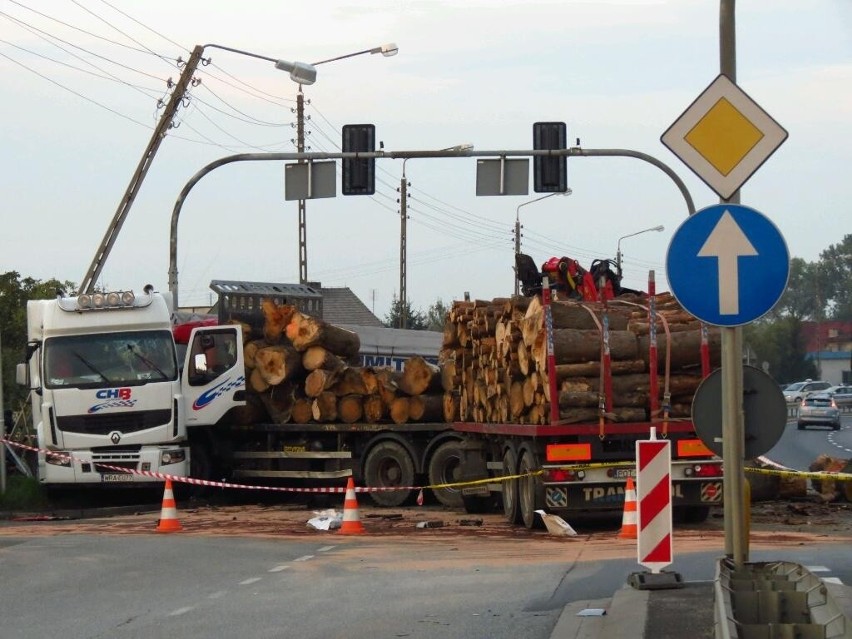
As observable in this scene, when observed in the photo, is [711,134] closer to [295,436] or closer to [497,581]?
[497,581]

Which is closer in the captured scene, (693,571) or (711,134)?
(711,134)

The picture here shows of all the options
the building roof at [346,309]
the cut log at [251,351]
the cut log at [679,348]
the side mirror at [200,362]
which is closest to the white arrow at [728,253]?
the cut log at [679,348]

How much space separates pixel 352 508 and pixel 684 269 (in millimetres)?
10380

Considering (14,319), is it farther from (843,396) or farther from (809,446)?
(843,396)

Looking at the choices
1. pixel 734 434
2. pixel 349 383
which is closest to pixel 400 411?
pixel 349 383

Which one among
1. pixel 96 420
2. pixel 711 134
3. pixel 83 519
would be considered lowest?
pixel 83 519

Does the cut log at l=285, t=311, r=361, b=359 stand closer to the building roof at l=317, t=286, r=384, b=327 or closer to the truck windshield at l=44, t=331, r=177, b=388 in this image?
A: the truck windshield at l=44, t=331, r=177, b=388

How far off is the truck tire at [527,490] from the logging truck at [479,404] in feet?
0.10

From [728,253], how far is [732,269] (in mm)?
92

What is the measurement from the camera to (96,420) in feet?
75.7

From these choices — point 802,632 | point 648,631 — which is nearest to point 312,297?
point 648,631

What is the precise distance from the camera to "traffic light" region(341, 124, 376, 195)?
25.6m

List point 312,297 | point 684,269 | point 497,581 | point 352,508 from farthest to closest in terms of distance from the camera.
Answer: point 312,297, point 352,508, point 497,581, point 684,269

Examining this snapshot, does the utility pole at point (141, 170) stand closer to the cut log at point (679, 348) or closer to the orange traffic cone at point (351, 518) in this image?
the orange traffic cone at point (351, 518)
